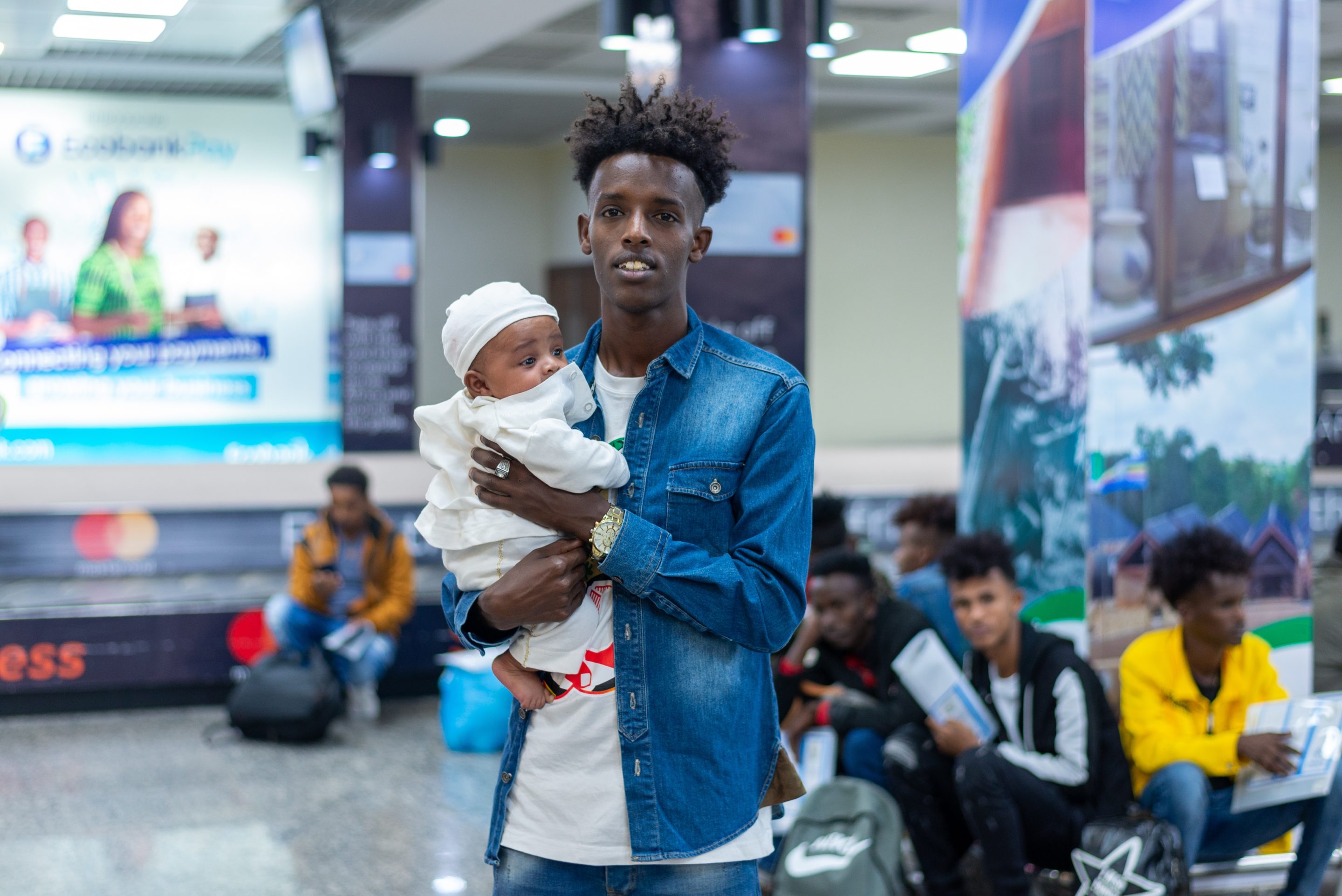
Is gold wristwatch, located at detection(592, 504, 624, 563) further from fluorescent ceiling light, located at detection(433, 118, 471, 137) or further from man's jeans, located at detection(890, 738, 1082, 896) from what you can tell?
fluorescent ceiling light, located at detection(433, 118, 471, 137)

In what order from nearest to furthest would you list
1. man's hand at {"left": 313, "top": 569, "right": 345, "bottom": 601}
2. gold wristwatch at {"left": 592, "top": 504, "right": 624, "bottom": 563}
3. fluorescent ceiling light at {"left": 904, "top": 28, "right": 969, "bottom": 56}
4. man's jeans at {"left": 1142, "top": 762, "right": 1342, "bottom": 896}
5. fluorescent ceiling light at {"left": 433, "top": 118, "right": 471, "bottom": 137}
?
gold wristwatch at {"left": 592, "top": 504, "right": 624, "bottom": 563} < man's jeans at {"left": 1142, "top": 762, "right": 1342, "bottom": 896} < man's hand at {"left": 313, "top": 569, "right": 345, "bottom": 601} < fluorescent ceiling light at {"left": 904, "top": 28, "right": 969, "bottom": 56} < fluorescent ceiling light at {"left": 433, "top": 118, "right": 471, "bottom": 137}

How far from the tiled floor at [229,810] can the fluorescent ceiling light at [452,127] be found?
8400 mm

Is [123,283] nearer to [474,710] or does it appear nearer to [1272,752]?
[474,710]

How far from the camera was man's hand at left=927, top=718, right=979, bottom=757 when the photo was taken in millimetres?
3486

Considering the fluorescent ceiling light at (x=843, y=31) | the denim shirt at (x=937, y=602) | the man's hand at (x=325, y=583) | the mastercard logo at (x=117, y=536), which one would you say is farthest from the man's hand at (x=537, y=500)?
the fluorescent ceiling light at (x=843, y=31)

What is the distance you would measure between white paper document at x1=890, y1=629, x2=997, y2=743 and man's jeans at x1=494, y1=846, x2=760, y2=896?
2064mm

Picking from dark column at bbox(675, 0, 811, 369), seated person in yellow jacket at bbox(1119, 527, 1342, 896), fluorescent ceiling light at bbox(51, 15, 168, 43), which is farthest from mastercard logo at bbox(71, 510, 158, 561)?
seated person in yellow jacket at bbox(1119, 527, 1342, 896)

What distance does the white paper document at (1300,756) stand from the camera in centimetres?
338

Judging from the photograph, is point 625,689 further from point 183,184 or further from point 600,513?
point 183,184

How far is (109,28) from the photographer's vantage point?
9.28 m

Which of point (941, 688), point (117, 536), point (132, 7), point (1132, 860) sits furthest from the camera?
point (132, 7)

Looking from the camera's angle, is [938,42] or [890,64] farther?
[890,64]

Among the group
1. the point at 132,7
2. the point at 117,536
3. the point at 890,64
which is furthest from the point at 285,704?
the point at 890,64

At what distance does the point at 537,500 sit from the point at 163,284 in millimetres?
10972
